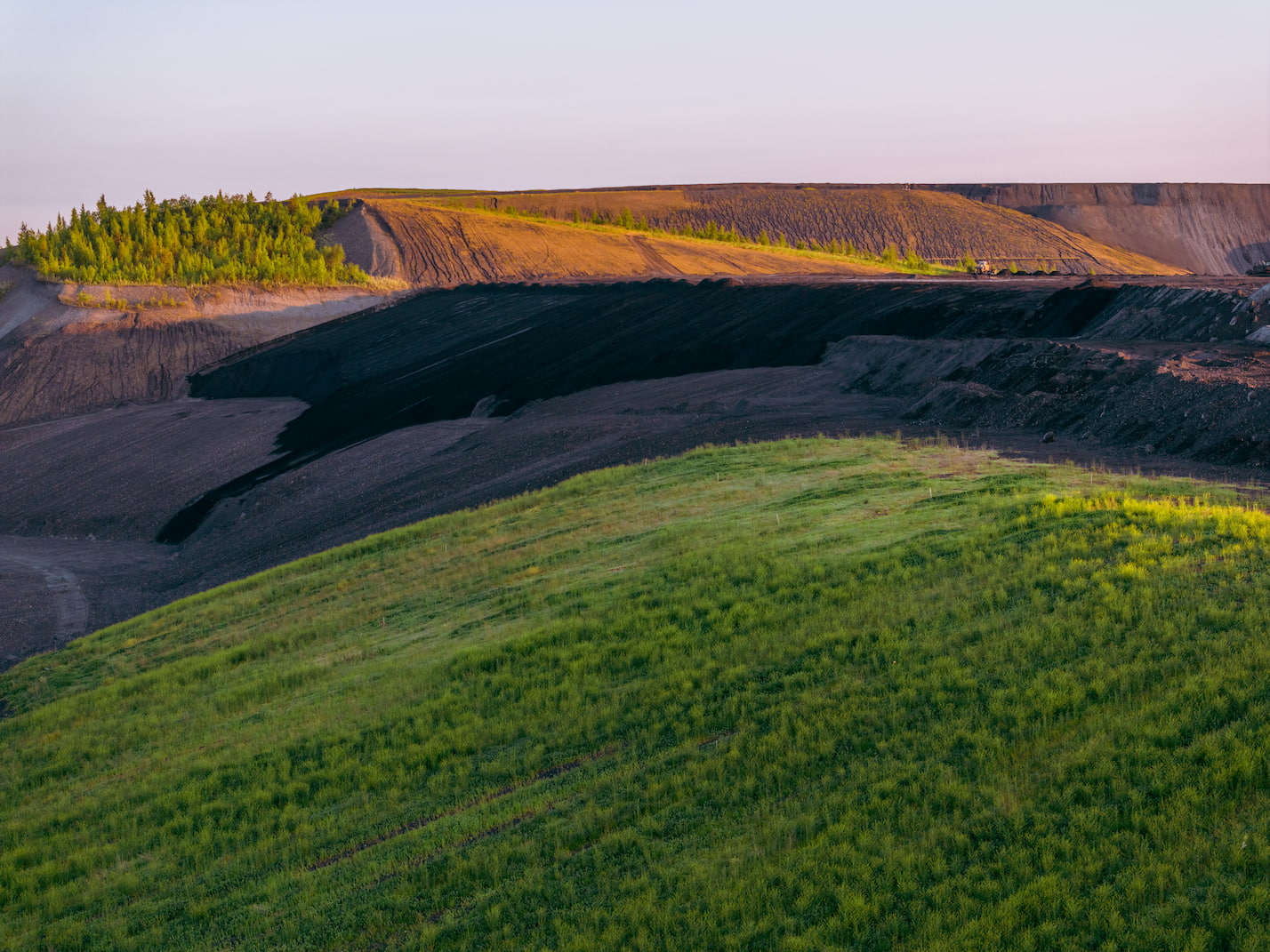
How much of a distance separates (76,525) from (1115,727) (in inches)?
1686

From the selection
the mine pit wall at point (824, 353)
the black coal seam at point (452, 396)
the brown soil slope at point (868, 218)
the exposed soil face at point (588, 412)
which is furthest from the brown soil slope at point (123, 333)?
the brown soil slope at point (868, 218)

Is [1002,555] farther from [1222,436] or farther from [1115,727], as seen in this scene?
[1222,436]

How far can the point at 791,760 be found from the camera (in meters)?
10.9

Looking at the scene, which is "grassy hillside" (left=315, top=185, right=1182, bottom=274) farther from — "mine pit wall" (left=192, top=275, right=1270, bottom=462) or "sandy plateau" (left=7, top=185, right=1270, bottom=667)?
"mine pit wall" (left=192, top=275, right=1270, bottom=462)

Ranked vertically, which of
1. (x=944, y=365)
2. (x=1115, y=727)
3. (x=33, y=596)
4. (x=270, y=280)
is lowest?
(x=33, y=596)

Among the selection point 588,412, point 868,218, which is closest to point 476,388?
point 588,412

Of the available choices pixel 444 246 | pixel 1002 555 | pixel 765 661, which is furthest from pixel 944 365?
pixel 444 246

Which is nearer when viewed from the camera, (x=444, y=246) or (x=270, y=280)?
(x=270, y=280)

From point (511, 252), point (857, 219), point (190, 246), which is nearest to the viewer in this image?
point (190, 246)

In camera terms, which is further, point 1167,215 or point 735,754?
point 1167,215

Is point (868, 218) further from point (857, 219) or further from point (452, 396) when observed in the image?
point (452, 396)

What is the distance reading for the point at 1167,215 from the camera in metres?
166

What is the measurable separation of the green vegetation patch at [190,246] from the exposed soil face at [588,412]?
19.7 m

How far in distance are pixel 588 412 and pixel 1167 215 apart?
151 metres
